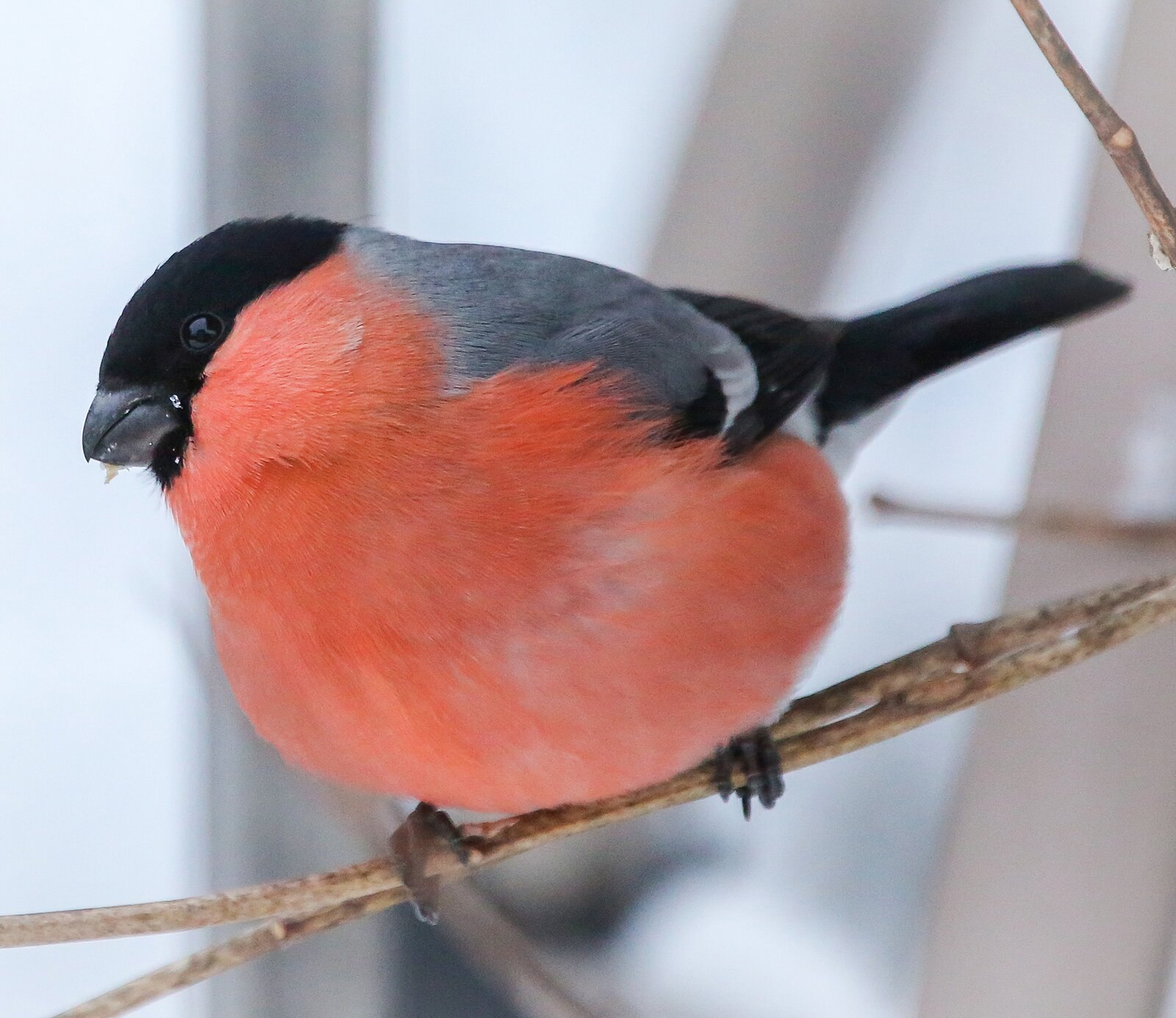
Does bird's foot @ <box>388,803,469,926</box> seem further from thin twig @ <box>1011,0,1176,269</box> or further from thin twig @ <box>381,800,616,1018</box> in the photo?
thin twig @ <box>1011,0,1176,269</box>

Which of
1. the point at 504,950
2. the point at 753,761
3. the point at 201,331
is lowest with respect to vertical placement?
the point at 504,950

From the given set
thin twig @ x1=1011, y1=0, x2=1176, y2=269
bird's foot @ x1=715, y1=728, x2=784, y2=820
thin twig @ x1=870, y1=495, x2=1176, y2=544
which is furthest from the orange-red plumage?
thin twig @ x1=1011, y1=0, x2=1176, y2=269

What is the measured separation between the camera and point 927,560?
4.92 feet

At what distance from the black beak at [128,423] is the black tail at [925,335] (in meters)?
0.60

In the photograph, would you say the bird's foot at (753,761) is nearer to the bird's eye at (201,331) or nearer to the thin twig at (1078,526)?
the thin twig at (1078,526)

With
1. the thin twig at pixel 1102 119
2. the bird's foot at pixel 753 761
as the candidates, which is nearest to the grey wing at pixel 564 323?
the bird's foot at pixel 753 761

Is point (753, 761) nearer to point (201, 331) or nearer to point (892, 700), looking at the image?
point (892, 700)

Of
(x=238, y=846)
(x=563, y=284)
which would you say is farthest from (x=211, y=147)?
(x=238, y=846)

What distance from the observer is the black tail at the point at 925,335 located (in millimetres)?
1010

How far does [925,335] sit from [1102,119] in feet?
1.82

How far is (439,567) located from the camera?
2.27 feet

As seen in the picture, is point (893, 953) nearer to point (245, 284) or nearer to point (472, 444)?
point (472, 444)

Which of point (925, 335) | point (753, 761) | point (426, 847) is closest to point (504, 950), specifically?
point (426, 847)

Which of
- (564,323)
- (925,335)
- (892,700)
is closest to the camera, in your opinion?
(892,700)
